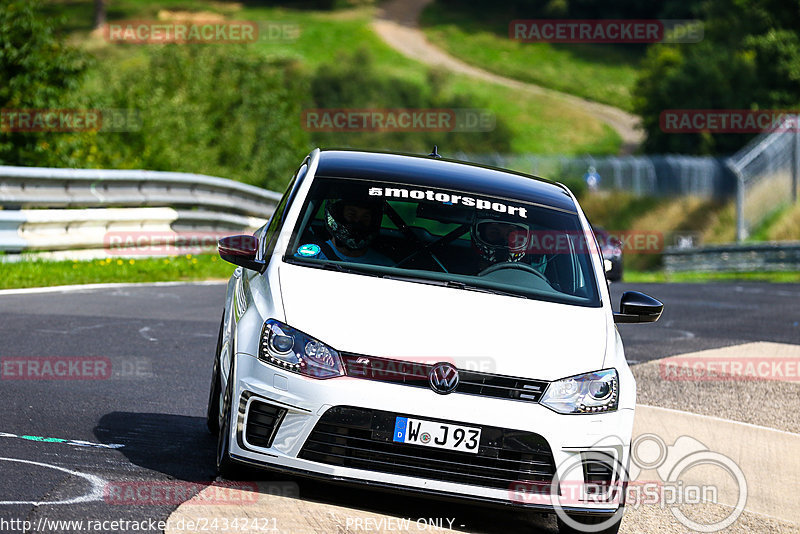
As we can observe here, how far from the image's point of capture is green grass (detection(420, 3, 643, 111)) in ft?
316

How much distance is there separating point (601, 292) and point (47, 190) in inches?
414

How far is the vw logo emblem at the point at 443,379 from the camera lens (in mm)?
5301

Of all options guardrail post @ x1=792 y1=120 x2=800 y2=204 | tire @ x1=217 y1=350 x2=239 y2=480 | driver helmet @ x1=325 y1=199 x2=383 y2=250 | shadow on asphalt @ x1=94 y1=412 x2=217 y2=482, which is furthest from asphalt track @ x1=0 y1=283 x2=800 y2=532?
guardrail post @ x1=792 y1=120 x2=800 y2=204

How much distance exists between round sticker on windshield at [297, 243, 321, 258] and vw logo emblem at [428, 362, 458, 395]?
1.21 m

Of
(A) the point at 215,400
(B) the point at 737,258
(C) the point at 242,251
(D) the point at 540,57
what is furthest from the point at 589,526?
(D) the point at 540,57

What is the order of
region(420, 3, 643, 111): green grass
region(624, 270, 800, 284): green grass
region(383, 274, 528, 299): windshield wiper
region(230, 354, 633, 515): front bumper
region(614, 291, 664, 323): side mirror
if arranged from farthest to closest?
1. region(420, 3, 643, 111): green grass
2. region(624, 270, 800, 284): green grass
3. region(614, 291, 664, 323): side mirror
4. region(383, 274, 528, 299): windshield wiper
5. region(230, 354, 633, 515): front bumper

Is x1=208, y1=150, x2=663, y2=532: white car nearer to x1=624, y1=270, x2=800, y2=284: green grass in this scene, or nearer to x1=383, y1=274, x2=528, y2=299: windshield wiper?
x1=383, y1=274, x2=528, y2=299: windshield wiper

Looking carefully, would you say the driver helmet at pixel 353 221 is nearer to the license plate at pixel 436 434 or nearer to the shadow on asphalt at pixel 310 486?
the shadow on asphalt at pixel 310 486

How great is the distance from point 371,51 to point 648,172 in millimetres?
55008

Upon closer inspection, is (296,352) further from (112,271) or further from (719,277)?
(719,277)

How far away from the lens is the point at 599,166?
48.9 m

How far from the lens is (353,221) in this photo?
21.5ft

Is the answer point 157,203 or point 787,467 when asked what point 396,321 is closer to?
point 787,467

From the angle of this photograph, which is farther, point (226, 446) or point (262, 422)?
point (226, 446)
